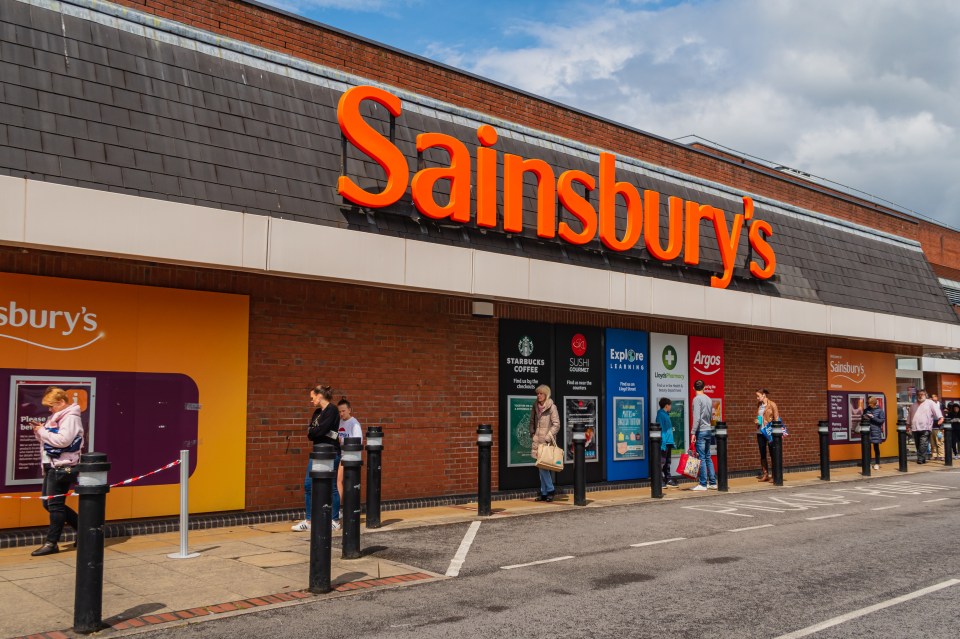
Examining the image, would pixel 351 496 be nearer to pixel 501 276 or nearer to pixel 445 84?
pixel 501 276

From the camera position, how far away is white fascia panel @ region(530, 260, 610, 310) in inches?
533

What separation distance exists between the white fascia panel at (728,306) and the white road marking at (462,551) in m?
7.45

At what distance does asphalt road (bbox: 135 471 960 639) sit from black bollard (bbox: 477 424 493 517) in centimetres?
48

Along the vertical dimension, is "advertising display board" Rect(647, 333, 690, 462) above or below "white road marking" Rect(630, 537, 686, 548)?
above

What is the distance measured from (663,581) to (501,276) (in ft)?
→ 20.4

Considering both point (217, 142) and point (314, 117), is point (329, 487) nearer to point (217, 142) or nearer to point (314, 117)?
point (217, 142)

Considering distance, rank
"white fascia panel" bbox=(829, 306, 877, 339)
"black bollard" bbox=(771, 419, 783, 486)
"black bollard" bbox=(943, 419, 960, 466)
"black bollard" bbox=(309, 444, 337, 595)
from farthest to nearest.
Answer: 1. "black bollard" bbox=(943, 419, 960, 466)
2. "white fascia panel" bbox=(829, 306, 877, 339)
3. "black bollard" bbox=(771, 419, 783, 486)
4. "black bollard" bbox=(309, 444, 337, 595)

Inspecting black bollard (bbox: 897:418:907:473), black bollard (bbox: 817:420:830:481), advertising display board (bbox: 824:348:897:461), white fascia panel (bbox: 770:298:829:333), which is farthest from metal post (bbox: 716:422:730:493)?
black bollard (bbox: 897:418:907:473)

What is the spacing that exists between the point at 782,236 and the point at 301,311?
41.8 ft

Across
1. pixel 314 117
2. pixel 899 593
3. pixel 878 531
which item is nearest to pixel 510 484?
pixel 878 531

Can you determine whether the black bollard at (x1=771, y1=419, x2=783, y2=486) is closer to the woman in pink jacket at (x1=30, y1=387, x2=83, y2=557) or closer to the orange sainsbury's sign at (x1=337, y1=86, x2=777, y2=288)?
the orange sainsbury's sign at (x1=337, y1=86, x2=777, y2=288)

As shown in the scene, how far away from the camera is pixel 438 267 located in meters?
12.2

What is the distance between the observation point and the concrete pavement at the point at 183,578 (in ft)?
21.6

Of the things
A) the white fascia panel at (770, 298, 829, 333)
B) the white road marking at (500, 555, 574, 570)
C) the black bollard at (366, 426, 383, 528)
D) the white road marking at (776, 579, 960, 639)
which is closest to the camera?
the white road marking at (776, 579, 960, 639)
